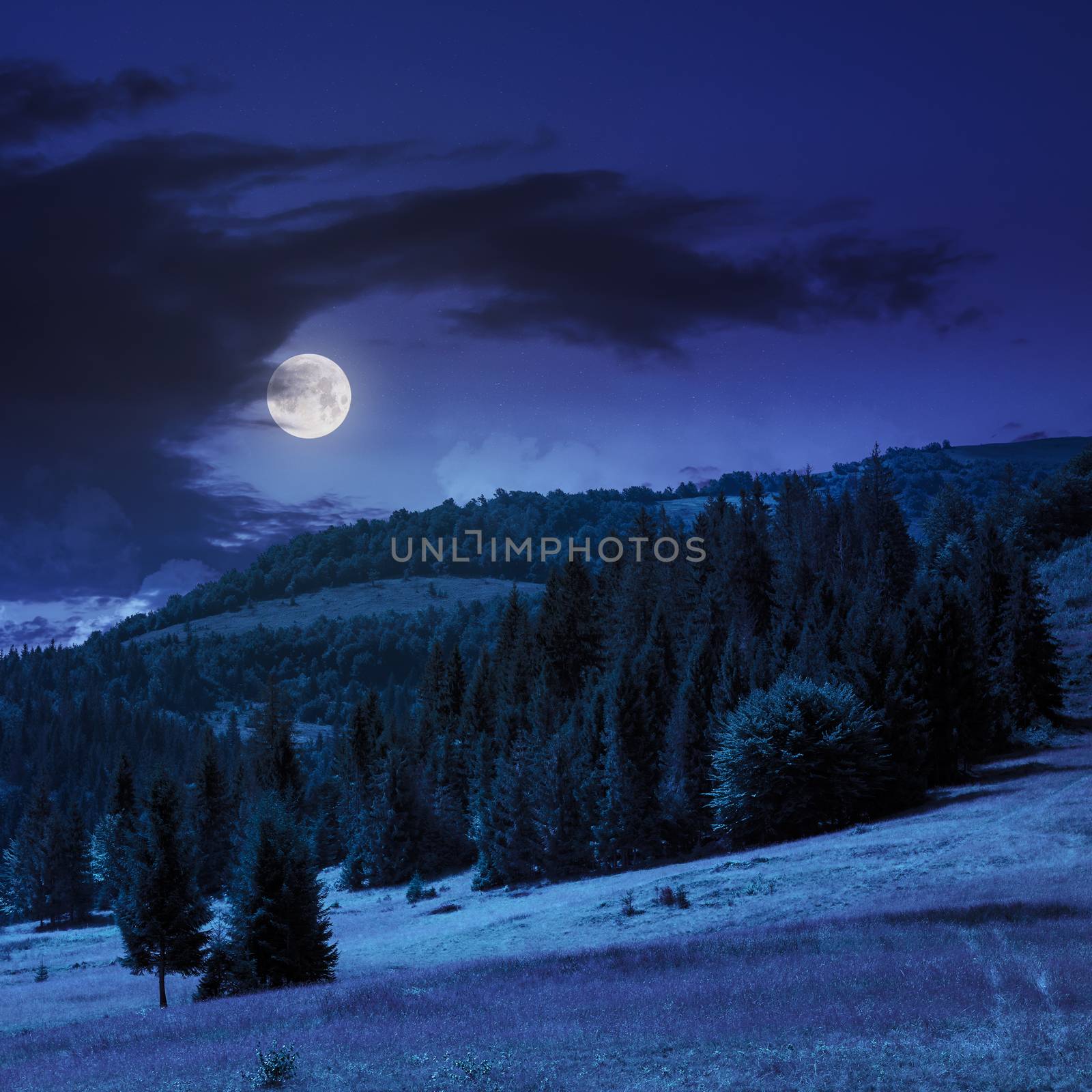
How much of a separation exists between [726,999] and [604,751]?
5340cm

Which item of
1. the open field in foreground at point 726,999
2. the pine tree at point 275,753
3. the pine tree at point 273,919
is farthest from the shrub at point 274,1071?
the pine tree at point 275,753

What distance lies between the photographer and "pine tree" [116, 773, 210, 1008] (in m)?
40.5

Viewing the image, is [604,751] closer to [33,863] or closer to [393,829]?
[393,829]

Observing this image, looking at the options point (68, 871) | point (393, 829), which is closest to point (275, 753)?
point (393, 829)

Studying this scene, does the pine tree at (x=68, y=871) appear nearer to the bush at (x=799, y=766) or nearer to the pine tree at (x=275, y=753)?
the pine tree at (x=275, y=753)

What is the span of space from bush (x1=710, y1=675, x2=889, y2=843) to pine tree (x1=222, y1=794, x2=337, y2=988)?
31418mm

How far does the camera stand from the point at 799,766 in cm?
5897

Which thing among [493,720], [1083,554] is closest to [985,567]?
[493,720]

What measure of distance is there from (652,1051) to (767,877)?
2871 centimetres

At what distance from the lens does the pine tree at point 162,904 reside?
40500 millimetres

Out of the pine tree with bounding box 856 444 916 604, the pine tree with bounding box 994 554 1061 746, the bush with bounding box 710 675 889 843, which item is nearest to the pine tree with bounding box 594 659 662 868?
the bush with bounding box 710 675 889 843

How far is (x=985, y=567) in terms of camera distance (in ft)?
272

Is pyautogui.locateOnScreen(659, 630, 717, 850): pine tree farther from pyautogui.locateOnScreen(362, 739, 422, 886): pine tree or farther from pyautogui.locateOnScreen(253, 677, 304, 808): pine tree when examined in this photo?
pyautogui.locateOnScreen(253, 677, 304, 808): pine tree

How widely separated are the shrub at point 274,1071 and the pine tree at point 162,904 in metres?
25.5
